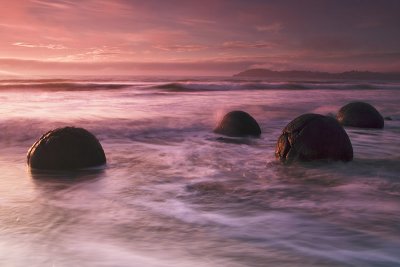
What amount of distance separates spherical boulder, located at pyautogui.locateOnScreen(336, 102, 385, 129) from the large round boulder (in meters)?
7.51

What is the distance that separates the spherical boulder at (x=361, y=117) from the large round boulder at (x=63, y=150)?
296 inches

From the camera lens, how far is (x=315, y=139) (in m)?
6.42

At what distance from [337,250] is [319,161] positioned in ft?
10.3

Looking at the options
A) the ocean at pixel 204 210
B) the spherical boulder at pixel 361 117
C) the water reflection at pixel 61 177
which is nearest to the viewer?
the ocean at pixel 204 210

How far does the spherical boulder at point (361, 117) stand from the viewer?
11.5m

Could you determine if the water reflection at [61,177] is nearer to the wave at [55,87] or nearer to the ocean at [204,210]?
the ocean at [204,210]

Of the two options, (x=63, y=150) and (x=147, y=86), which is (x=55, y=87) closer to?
(x=147, y=86)

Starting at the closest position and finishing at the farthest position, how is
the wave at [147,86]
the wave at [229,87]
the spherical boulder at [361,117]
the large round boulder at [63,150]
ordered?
1. the large round boulder at [63,150]
2. the spherical boulder at [361,117]
3. the wave at [147,86]
4. the wave at [229,87]

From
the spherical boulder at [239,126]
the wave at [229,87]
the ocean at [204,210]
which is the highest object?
the wave at [229,87]

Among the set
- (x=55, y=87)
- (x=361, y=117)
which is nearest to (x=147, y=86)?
(x=55, y=87)

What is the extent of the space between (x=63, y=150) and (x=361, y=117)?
314 inches

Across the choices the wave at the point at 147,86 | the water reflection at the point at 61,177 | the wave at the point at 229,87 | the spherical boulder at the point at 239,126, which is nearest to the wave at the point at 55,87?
the wave at the point at 147,86

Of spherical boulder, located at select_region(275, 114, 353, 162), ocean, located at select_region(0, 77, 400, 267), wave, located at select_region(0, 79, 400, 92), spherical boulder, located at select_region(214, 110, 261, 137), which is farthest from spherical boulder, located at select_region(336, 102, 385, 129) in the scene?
wave, located at select_region(0, 79, 400, 92)

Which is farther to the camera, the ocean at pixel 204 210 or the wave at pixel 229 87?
the wave at pixel 229 87
